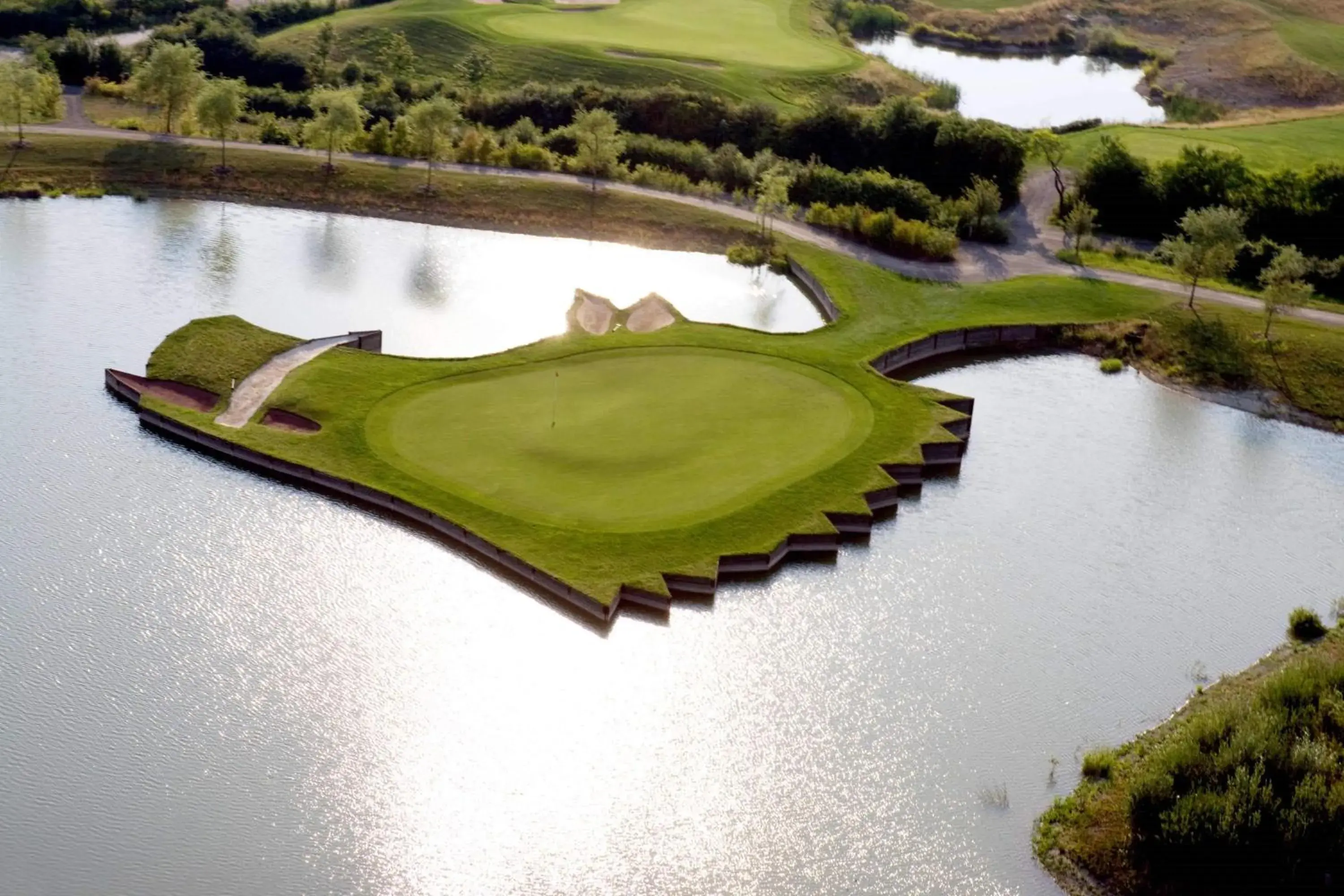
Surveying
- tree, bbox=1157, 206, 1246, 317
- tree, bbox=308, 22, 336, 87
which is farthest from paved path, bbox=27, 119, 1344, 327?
tree, bbox=308, 22, 336, 87

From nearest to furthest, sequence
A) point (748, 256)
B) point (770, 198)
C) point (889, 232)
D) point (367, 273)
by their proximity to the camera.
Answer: point (367, 273) → point (748, 256) → point (770, 198) → point (889, 232)

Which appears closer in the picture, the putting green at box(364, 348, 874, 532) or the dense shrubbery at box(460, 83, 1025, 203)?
the putting green at box(364, 348, 874, 532)

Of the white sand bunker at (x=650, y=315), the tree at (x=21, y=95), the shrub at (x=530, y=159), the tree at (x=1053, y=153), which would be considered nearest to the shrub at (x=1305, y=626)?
the white sand bunker at (x=650, y=315)

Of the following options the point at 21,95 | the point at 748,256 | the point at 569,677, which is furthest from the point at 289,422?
the point at 21,95

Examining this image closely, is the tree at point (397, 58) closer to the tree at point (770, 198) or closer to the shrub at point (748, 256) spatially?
the tree at point (770, 198)

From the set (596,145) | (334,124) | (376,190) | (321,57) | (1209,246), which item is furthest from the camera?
(321,57)

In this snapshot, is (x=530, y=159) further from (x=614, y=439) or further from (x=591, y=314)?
(x=614, y=439)

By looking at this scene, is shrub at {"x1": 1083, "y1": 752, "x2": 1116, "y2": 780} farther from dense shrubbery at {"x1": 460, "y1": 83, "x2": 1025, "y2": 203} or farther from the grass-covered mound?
dense shrubbery at {"x1": 460, "y1": 83, "x2": 1025, "y2": 203}
